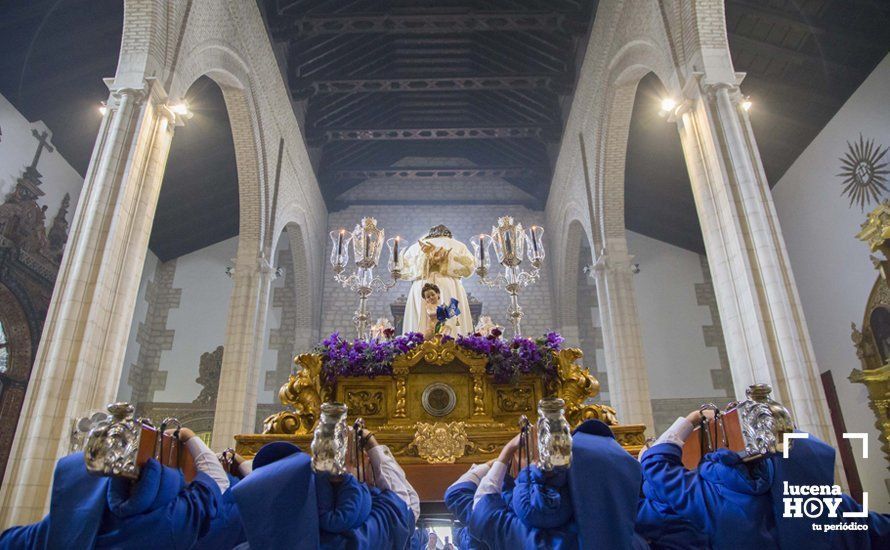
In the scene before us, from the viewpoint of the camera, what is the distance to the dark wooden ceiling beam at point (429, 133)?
38.3 feet

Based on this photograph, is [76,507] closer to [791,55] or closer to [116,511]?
[116,511]

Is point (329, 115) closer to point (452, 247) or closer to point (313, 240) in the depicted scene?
point (313, 240)

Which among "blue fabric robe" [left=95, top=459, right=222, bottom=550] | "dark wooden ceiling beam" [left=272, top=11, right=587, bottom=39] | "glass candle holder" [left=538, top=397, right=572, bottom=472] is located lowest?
"blue fabric robe" [left=95, top=459, right=222, bottom=550]

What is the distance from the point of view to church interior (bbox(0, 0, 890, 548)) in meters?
3.12

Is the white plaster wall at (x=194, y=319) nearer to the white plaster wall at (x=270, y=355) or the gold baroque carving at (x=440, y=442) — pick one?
the white plaster wall at (x=270, y=355)

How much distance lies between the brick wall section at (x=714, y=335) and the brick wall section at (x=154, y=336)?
10.8m

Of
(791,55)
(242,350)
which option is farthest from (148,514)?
(791,55)

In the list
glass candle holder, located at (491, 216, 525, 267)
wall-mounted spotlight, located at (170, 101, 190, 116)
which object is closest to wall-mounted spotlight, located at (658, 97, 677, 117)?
glass candle holder, located at (491, 216, 525, 267)

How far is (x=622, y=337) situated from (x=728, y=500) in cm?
731

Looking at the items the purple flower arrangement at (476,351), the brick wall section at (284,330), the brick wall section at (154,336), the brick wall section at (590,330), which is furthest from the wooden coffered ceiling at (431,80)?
the purple flower arrangement at (476,351)

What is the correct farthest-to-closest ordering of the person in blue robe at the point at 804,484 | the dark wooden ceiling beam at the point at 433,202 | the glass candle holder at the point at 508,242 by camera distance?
the dark wooden ceiling beam at the point at 433,202 < the glass candle holder at the point at 508,242 < the person in blue robe at the point at 804,484

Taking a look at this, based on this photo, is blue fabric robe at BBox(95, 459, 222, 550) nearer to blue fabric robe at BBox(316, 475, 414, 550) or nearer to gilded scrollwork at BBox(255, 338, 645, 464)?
blue fabric robe at BBox(316, 475, 414, 550)

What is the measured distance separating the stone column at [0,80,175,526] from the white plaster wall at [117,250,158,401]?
20.0ft

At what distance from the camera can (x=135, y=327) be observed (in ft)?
36.7
